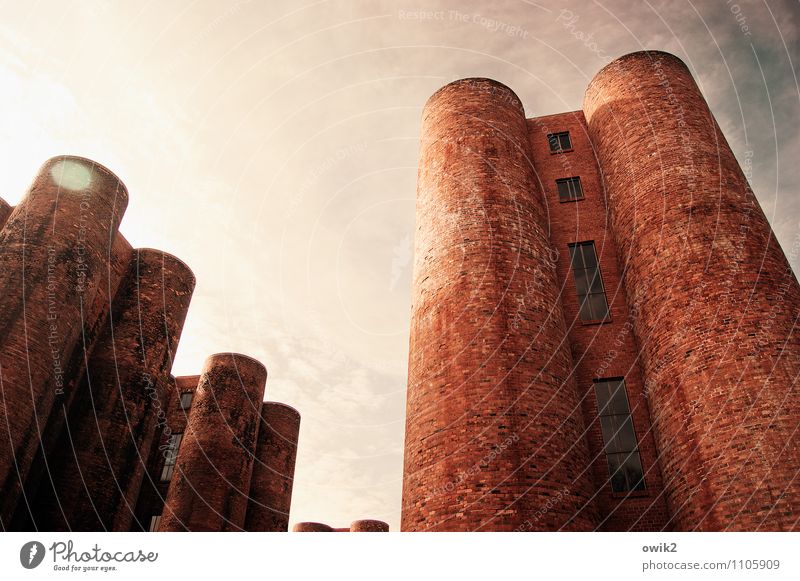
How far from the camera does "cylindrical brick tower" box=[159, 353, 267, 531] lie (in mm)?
20562

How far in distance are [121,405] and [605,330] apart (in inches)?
576

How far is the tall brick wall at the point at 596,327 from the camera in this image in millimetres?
11398

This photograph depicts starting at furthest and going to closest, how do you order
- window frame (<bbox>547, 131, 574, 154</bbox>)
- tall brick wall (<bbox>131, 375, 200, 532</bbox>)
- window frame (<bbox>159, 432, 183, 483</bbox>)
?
window frame (<bbox>159, 432, 183, 483</bbox>)
tall brick wall (<bbox>131, 375, 200, 532</bbox>)
window frame (<bbox>547, 131, 574, 154</bbox>)

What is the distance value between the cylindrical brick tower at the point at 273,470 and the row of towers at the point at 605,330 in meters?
15.1

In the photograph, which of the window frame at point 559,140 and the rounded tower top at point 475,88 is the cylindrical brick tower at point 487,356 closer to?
the rounded tower top at point 475,88

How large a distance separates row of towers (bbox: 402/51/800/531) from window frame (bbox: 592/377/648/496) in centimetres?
4

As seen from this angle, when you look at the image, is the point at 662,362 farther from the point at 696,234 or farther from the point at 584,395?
the point at 696,234

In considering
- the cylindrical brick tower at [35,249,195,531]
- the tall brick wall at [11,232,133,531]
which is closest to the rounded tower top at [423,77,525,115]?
the cylindrical brick tower at [35,249,195,531]

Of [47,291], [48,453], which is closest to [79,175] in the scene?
[47,291]

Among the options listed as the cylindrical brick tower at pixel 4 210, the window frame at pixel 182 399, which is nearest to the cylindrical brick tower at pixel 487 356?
the cylindrical brick tower at pixel 4 210

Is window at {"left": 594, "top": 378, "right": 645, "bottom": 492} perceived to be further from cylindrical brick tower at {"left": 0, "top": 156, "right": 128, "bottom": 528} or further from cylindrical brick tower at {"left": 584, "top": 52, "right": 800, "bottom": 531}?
cylindrical brick tower at {"left": 0, "top": 156, "right": 128, "bottom": 528}

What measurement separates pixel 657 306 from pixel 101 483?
52.9 ft

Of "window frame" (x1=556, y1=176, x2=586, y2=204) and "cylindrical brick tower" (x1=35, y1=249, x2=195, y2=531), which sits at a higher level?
"window frame" (x1=556, y1=176, x2=586, y2=204)

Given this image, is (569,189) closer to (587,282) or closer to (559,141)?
(559,141)
